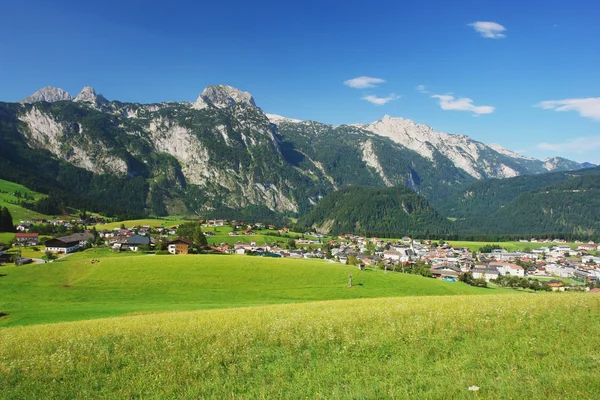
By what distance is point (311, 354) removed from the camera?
45.4 feet

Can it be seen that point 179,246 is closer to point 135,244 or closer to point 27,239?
point 135,244

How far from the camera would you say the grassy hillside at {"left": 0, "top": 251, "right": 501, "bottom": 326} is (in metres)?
46.8

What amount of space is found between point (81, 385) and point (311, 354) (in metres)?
7.90

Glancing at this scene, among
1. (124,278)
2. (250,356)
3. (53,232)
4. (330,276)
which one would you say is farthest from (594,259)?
(53,232)

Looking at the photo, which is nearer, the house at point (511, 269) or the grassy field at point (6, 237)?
the grassy field at point (6, 237)

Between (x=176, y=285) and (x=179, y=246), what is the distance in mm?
50585

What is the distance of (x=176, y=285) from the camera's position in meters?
59.7

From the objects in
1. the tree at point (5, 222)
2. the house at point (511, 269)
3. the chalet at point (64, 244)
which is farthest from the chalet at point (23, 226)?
the house at point (511, 269)

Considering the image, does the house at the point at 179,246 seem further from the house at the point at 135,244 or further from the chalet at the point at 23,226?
the chalet at the point at 23,226

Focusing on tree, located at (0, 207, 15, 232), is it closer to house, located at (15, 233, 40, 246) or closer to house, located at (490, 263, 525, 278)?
house, located at (15, 233, 40, 246)

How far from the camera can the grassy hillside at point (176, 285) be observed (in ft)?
153

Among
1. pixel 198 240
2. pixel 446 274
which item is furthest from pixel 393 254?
pixel 198 240

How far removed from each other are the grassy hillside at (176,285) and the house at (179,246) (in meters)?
31.3

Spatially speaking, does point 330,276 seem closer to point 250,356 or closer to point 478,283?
point 478,283
